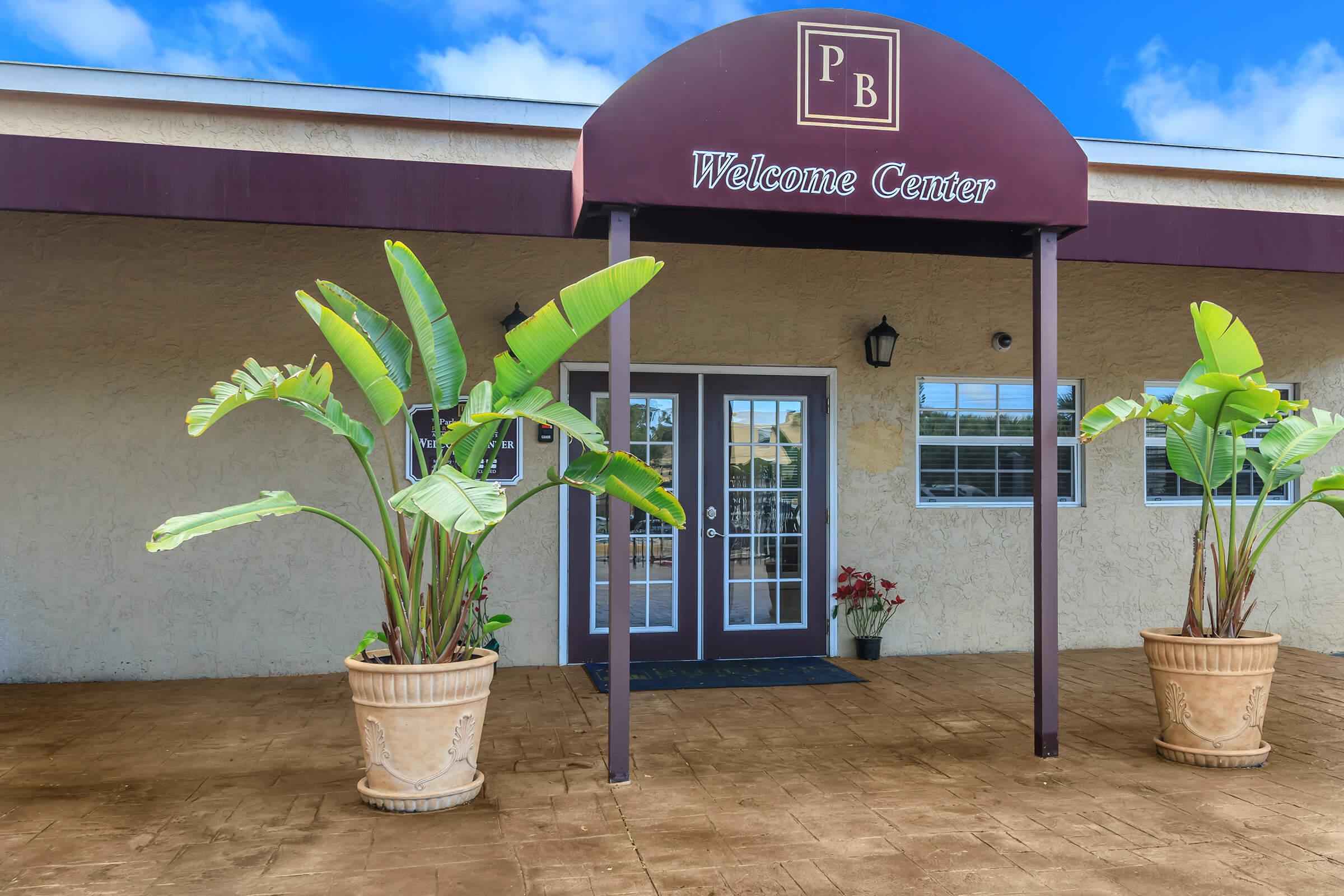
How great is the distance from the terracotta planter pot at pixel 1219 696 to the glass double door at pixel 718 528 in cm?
297

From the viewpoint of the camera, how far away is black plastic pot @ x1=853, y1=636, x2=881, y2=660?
284 inches

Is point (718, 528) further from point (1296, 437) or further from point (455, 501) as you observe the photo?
point (455, 501)

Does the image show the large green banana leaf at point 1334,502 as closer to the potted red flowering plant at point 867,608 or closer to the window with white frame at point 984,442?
the window with white frame at point 984,442

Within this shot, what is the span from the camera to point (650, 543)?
711cm

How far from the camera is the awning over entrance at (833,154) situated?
439 centimetres

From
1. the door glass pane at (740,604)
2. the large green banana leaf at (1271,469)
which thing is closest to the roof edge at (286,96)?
the door glass pane at (740,604)

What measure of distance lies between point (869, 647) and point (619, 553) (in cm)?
342

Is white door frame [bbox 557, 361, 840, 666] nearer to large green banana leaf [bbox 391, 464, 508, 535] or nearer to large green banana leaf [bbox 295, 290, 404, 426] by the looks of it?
large green banana leaf [bbox 295, 290, 404, 426]

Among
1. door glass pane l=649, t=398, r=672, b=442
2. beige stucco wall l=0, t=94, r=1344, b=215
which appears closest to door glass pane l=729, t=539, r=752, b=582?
door glass pane l=649, t=398, r=672, b=442

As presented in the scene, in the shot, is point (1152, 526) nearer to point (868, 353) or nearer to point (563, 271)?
point (868, 353)

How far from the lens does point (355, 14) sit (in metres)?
28.8

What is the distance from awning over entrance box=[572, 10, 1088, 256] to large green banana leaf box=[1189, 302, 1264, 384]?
2.38ft

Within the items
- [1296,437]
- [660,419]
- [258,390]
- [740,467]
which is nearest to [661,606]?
[740,467]

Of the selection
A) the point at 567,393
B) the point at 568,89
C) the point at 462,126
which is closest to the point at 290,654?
the point at 567,393
